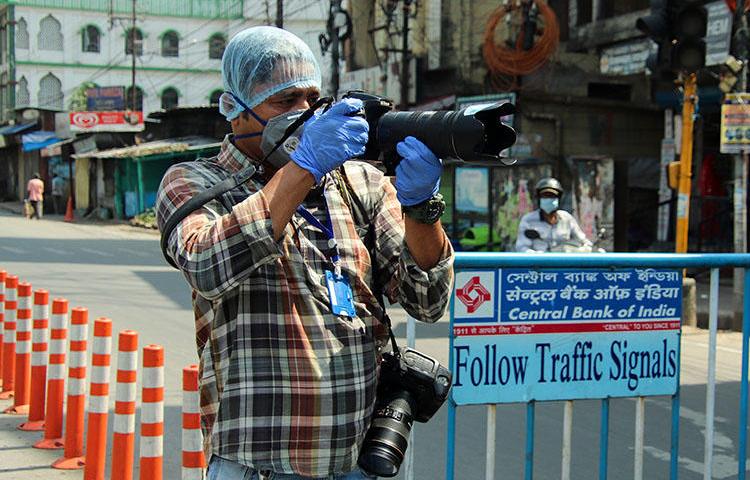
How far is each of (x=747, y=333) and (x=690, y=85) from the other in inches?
309

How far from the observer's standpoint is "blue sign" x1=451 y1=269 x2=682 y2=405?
3537 mm

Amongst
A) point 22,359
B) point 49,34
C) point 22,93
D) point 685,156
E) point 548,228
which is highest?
point 49,34

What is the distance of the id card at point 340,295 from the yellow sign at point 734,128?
31.7 ft

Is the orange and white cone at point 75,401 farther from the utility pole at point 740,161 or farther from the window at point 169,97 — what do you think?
the window at point 169,97

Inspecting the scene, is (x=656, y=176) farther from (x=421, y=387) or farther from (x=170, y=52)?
(x=170, y=52)

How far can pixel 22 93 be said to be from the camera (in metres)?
56.3

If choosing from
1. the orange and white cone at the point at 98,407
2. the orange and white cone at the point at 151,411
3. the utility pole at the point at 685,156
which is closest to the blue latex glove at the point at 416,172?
the orange and white cone at the point at 151,411

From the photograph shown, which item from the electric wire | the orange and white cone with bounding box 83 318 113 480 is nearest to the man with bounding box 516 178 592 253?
the orange and white cone with bounding box 83 318 113 480

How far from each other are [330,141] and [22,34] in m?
58.7

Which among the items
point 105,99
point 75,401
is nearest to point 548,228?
point 75,401

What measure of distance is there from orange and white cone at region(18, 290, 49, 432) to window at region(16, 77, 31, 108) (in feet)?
177

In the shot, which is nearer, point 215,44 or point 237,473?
point 237,473

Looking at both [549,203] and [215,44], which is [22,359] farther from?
[215,44]

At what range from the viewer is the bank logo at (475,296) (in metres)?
3.50
